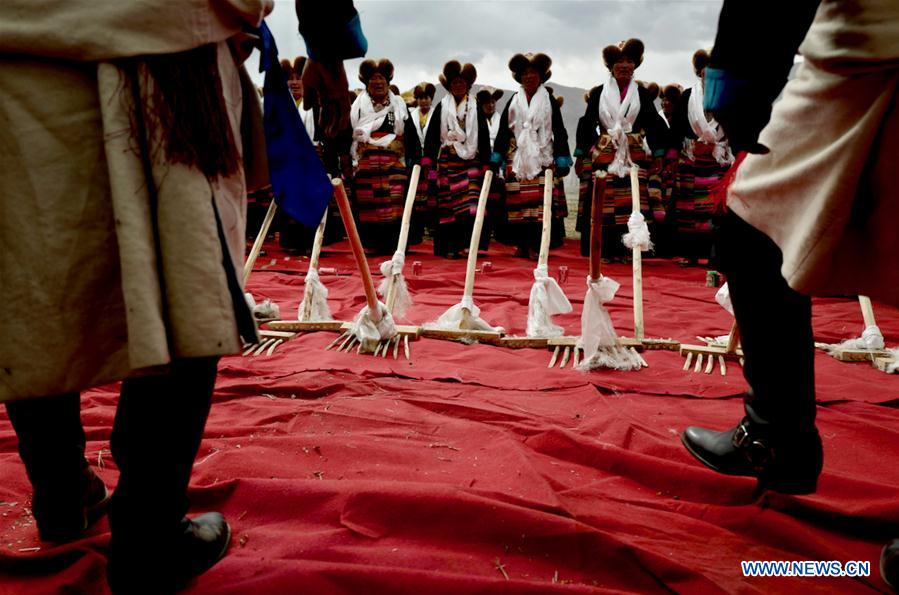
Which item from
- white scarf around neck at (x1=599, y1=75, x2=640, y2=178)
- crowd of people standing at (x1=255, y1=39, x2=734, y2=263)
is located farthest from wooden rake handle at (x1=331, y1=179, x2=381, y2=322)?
white scarf around neck at (x1=599, y1=75, x2=640, y2=178)

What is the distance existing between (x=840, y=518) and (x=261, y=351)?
97.0 inches

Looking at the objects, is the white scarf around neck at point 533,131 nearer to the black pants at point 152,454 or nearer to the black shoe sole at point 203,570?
the black shoe sole at point 203,570

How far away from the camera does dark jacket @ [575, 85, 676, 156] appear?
6250mm

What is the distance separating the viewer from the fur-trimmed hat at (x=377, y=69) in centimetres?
681

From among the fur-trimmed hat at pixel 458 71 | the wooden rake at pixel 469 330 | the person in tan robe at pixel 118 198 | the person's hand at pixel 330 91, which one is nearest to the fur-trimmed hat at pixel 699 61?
the fur-trimmed hat at pixel 458 71

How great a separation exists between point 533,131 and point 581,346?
14.0 feet

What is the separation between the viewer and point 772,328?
1.32 m

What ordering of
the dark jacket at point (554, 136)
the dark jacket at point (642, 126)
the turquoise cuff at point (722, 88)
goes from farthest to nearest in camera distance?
the dark jacket at point (554, 136)
the dark jacket at point (642, 126)
the turquoise cuff at point (722, 88)

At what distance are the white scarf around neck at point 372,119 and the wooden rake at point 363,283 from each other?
4072 millimetres

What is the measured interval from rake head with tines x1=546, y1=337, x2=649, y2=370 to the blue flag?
1.89 metres

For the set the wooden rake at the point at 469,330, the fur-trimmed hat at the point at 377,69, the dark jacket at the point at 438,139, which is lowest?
the wooden rake at the point at 469,330

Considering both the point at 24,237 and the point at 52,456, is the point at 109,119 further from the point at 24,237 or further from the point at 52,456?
the point at 52,456

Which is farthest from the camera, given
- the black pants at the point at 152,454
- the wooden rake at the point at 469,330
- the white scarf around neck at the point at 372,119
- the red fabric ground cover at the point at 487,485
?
the white scarf around neck at the point at 372,119

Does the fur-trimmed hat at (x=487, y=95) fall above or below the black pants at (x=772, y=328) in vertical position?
above
